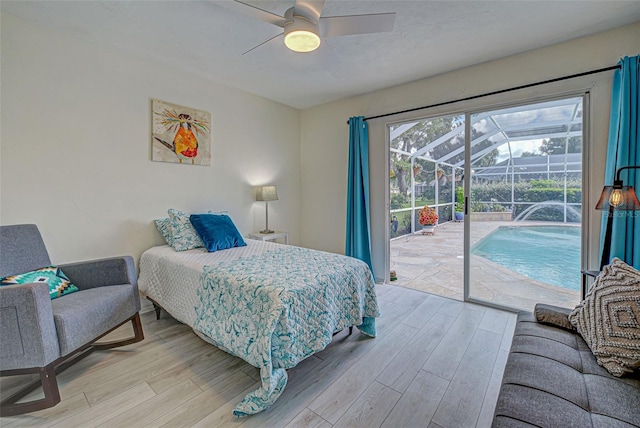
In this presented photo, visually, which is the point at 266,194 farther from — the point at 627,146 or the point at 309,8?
the point at 627,146

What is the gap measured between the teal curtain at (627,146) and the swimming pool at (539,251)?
0.40 m

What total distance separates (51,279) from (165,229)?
1.00 meters

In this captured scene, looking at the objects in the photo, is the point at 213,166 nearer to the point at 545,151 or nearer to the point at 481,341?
the point at 481,341

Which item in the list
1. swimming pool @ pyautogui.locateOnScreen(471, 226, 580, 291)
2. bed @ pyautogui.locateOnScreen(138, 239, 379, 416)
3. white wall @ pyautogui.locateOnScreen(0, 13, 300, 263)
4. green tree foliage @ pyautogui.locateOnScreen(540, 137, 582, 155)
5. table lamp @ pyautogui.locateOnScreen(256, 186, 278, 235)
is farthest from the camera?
table lamp @ pyautogui.locateOnScreen(256, 186, 278, 235)

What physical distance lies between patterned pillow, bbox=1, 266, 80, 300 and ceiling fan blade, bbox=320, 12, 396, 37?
2585mm

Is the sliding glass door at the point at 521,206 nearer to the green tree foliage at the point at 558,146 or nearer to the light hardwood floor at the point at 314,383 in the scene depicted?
the green tree foliage at the point at 558,146

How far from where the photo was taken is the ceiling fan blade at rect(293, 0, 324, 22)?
1627 millimetres

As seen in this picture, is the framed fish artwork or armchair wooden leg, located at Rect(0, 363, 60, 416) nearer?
armchair wooden leg, located at Rect(0, 363, 60, 416)

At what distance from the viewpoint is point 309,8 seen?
167 centimetres

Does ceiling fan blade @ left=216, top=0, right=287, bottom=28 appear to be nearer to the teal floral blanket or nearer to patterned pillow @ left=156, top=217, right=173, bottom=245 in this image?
the teal floral blanket

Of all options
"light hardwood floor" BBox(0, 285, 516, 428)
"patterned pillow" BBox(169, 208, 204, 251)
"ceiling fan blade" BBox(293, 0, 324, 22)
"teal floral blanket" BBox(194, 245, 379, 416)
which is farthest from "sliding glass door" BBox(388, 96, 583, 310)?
"patterned pillow" BBox(169, 208, 204, 251)

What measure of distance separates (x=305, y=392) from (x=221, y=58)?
3.02 metres

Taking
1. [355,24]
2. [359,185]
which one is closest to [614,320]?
[355,24]

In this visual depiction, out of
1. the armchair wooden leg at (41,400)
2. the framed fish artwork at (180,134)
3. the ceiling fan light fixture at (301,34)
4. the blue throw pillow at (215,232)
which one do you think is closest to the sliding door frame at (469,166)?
the ceiling fan light fixture at (301,34)
